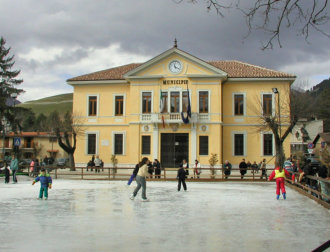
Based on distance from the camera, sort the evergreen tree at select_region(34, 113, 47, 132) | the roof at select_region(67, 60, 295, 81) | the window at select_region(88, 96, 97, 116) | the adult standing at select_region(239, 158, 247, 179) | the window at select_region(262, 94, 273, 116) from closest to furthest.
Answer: the adult standing at select_region(239, 158, 247, 179) < the window at select_region(262, 94, 273, 116) < the roof at select_region(67, 60, 295, 81) < the window at select_region(88, 96, 97, 116) < the evergreen tree at select_region(34, 113, 47, 132)

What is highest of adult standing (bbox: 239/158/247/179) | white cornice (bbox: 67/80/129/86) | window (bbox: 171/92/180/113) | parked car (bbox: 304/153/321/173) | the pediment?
the pediment

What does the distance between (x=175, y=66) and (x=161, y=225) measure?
3007 centimetres

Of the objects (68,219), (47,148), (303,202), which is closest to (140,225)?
(68,219)

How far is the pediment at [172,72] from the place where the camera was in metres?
38.2

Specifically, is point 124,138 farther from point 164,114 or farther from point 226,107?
point 226,107

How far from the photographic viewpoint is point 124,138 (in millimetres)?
40500

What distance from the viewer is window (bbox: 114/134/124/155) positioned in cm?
4059

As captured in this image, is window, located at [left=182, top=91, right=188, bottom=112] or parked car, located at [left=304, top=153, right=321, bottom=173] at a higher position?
window, located at [left=182, top=91, right=188, bottom=112]

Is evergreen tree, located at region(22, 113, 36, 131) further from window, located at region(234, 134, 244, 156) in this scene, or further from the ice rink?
the ice rink

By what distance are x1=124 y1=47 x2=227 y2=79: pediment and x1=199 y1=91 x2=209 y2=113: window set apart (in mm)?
1626

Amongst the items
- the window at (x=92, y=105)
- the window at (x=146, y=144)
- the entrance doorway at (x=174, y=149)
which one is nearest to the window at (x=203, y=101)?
the entrance doorway at (x=174, y=149)

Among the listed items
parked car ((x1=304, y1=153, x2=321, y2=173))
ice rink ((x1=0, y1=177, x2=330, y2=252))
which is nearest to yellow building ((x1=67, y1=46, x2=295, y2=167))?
parked car ((x1=304, y1=153, x2=321, y2=173))

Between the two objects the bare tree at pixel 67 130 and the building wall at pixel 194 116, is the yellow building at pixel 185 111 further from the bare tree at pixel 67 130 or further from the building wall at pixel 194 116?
the bare tree at pixel 67 130

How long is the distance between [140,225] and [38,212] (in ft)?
12.2
